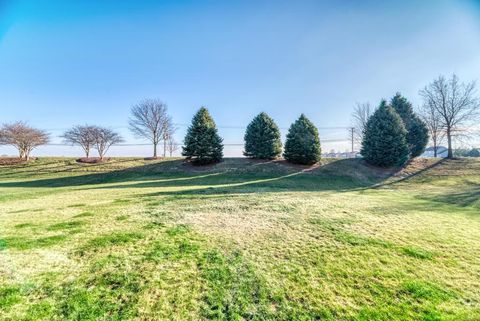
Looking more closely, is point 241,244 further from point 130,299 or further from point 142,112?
point 142,112

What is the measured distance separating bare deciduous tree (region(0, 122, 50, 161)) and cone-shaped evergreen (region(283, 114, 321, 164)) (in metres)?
37.5

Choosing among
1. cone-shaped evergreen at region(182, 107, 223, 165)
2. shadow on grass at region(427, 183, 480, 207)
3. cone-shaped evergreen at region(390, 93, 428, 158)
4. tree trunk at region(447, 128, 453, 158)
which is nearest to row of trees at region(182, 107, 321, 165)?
cone-shaped evergreen at region(182, 107, 223, 165)

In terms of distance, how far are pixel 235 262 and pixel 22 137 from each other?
42.3m

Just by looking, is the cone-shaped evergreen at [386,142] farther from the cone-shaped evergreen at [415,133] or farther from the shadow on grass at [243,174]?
the cone-shaped evergreen at [415,133]

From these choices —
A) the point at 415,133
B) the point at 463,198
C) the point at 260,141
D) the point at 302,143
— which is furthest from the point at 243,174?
the point at 415,133

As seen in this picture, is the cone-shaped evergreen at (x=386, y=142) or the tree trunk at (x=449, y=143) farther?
the tree trunk at (x=449, y=143)

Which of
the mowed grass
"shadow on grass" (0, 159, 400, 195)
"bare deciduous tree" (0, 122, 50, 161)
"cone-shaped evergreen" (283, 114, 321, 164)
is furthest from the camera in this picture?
"bare deciduous tree" (0, 122, 50, 161)

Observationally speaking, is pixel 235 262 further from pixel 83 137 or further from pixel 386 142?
pixel 83 137

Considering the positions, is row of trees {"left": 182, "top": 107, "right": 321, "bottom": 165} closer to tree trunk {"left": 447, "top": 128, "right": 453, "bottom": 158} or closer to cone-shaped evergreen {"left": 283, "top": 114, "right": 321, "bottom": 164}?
cone-shaped evergreen {"left": 283, "top": 114, "right": 321, "bottom": 164}

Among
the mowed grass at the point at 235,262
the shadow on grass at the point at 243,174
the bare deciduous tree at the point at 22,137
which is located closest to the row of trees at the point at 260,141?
the shadow on grass at the point at 243,174

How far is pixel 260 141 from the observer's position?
27438 mm

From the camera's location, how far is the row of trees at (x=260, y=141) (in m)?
25.7

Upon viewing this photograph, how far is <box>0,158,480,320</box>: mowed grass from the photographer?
3.66 metres

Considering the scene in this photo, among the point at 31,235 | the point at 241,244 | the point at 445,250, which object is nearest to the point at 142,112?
the point at 31,235
